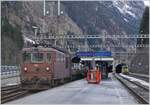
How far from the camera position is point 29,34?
101875mm

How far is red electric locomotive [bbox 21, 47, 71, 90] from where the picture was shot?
33938 mm

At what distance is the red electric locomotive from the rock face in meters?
69.9

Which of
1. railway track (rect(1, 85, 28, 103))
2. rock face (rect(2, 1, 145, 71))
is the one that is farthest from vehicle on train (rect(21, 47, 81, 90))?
rock face (rect(2, 1, 145, 71))

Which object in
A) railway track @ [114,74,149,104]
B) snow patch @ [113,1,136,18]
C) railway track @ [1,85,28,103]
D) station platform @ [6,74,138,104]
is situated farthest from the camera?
snow patch @ [113,1,136,18]

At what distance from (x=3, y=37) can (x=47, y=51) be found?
4406 cm

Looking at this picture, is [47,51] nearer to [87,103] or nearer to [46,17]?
[87,103]

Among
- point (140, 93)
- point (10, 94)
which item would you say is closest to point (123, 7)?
point (140, 93)

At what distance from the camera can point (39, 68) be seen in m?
34.5

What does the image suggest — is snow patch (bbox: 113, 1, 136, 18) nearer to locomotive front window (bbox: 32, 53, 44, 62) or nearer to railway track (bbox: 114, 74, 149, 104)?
railway track (bbox: 114, 74, 149, 104)

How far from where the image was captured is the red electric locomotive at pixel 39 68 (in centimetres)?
3394

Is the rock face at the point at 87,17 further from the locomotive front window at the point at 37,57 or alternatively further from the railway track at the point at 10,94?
the railway track at the point at 10,94

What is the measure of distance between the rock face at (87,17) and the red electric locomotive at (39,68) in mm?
Result: 69866

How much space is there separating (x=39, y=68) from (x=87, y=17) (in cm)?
10718

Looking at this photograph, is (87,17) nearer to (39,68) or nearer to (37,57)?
(37,57)
